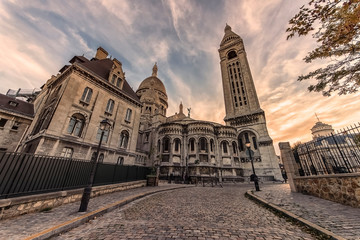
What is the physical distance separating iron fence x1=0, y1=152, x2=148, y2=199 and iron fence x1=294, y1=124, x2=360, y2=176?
1302 cm

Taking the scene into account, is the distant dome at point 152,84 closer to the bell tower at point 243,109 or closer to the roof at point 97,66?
the bell tower at point 243,109

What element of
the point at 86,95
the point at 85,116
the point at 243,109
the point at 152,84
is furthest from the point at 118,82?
the point at 152,84

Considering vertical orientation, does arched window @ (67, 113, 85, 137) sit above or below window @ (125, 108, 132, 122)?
below

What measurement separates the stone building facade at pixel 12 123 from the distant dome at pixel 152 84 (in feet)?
111

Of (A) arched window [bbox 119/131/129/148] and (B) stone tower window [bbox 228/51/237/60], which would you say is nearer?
(A) arched window [bbox 119/131/129/148]

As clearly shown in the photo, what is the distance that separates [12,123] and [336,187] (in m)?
30.6

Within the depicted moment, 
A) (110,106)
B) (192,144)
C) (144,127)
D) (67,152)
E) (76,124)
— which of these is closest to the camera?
(67,152)

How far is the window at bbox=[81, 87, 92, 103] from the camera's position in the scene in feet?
54.0

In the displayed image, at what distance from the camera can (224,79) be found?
40.6m

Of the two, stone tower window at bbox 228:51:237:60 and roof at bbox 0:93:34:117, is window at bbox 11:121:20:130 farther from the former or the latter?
stone tower window at bbox 228:51:237:60

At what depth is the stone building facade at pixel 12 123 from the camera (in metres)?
16.6

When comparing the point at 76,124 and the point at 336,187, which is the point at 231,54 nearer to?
the point at 76,124

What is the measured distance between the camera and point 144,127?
36.6 metres

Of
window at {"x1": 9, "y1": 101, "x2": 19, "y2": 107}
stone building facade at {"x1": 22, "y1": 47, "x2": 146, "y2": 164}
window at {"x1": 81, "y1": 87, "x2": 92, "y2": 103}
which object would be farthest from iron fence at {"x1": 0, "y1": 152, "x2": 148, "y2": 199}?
window at {"x1": 9, "y1": 101, "x2": 19, "y2": 107}
